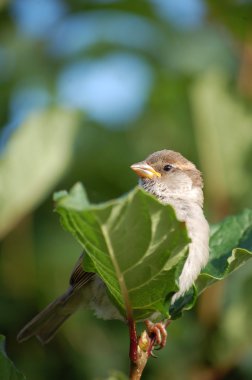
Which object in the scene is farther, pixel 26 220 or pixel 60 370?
pixel 26 220

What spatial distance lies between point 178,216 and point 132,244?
1583mm

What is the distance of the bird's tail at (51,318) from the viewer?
3.54 meters

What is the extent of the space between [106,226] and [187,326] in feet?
5.99

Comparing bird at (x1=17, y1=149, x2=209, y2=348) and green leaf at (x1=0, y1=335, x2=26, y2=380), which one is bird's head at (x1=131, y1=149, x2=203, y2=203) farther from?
green leaf at (x1=0, y1=335, x2=26, y2=380)

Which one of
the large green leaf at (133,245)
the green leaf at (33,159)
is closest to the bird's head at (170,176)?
the green leaf at (33,159)

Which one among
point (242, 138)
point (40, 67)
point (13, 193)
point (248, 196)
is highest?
point (40, 67)

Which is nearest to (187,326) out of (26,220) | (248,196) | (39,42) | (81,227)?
(248,196)

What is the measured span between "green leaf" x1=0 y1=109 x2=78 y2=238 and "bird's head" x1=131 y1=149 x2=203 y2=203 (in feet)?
1.92

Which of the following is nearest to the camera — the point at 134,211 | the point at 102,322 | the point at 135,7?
the point at 134,211

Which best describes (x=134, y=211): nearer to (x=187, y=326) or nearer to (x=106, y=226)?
(x=106, y=226)

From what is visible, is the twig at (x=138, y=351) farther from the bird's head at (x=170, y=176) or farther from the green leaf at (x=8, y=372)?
the bird's head at (x=170, y=176)

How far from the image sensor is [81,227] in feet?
5.94

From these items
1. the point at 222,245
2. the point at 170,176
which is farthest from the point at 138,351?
the point at 170,176

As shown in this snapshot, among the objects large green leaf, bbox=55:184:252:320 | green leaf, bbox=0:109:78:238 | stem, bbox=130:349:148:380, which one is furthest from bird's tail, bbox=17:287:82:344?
stem, bbox=130:349:148:380
